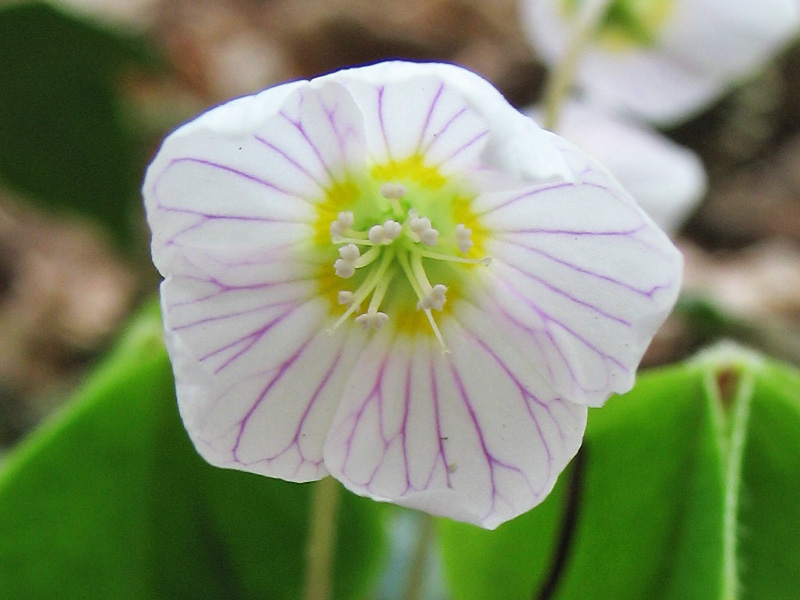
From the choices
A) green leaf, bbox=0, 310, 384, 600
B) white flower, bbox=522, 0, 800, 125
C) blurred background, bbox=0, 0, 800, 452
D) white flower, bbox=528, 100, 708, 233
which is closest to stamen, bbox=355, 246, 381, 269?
green leaf, bbox=0, 310, 384, 600

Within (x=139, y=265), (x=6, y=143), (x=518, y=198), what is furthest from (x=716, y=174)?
(x=518, y=198)

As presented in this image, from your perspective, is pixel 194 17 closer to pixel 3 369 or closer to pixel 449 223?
pixel 3 369

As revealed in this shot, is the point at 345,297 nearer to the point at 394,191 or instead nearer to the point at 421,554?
the point at 394,191

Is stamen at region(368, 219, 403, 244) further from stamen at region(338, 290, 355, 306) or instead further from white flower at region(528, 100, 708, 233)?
white flower at region(528, 100, 708, 233)

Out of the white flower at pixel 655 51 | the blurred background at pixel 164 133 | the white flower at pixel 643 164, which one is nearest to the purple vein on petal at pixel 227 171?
the white flower at pixel 643 164

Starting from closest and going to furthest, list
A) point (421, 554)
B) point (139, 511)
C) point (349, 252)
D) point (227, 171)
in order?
point (227, 171) < point (349, 252) < point (139, 511) < point (421, 554)

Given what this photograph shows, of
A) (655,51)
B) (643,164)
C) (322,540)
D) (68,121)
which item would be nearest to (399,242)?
(322,540)
